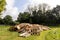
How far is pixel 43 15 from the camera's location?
82.9 metres

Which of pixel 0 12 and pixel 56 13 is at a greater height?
pixel 0 12

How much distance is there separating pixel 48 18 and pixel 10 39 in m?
60.0

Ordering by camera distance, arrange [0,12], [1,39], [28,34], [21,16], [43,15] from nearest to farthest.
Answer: [1,39]
[28,34]
[0,12]
[43,15]
[21,16]

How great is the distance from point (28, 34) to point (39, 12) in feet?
205

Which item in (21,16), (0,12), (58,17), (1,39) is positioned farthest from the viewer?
(21,16)

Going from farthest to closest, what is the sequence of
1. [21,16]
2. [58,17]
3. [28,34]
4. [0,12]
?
[21,16] < [58,17] < [0,12] < [28,34]

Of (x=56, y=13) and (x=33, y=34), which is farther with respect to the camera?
(x=56, y=13)

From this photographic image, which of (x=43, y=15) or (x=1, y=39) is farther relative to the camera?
(x=43, y=15)

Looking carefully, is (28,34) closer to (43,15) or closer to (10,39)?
(10,39)

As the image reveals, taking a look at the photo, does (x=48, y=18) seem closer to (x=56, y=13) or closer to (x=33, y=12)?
(x=56, y=13)

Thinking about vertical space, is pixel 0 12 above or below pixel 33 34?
above

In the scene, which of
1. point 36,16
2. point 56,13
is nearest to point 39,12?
point 36,16

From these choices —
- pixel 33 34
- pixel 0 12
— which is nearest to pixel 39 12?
pixel 0 12

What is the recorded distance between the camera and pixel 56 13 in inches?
3184
